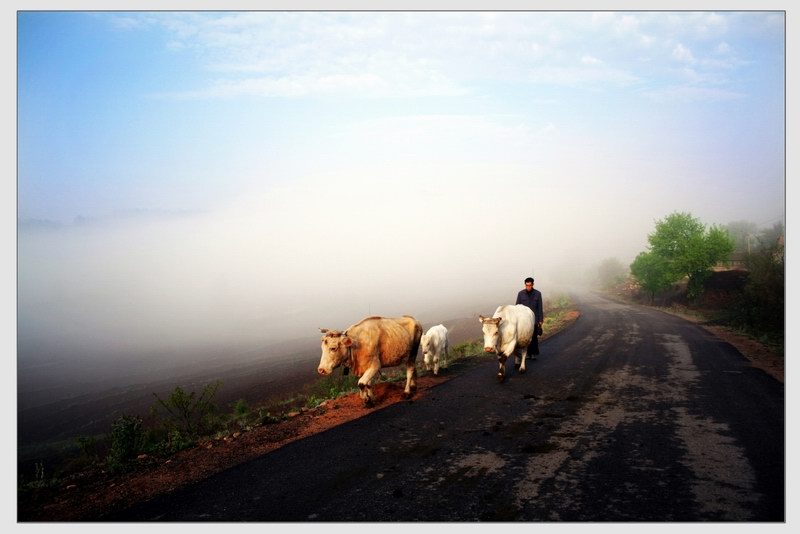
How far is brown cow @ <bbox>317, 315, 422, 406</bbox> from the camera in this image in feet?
29.6

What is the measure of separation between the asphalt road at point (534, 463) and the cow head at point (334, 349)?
1.31 m

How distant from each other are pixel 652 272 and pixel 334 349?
1867 inches

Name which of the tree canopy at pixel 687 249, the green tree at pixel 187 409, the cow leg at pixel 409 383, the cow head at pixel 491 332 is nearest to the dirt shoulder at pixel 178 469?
the cow leg at pixel 409 383

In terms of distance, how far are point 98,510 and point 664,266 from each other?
4641 centimetres

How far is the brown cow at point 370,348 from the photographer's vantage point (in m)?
9.01

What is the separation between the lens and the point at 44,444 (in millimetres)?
21422

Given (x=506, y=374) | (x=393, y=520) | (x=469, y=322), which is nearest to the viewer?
(x=393, y=520)

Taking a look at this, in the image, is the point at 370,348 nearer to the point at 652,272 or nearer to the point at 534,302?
the point at 534,302

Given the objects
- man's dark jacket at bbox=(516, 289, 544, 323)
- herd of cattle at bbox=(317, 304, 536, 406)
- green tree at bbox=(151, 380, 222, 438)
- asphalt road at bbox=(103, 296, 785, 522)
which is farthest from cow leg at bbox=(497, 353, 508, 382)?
green tree at bbox=(151, 380, 222, 438)

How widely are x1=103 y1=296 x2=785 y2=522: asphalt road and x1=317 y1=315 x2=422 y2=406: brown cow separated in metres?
0.94

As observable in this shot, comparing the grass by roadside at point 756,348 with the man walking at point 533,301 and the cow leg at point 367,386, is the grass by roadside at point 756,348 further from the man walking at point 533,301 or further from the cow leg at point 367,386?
the cow leg at point 367,386

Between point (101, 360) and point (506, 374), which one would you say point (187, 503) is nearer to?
point (506, 374)

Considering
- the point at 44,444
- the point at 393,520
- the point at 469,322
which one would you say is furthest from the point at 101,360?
the point at 393,520

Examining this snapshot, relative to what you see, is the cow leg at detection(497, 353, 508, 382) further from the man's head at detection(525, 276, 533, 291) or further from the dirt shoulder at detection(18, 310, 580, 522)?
the man's head at detection(525, 276, 533, 291)
